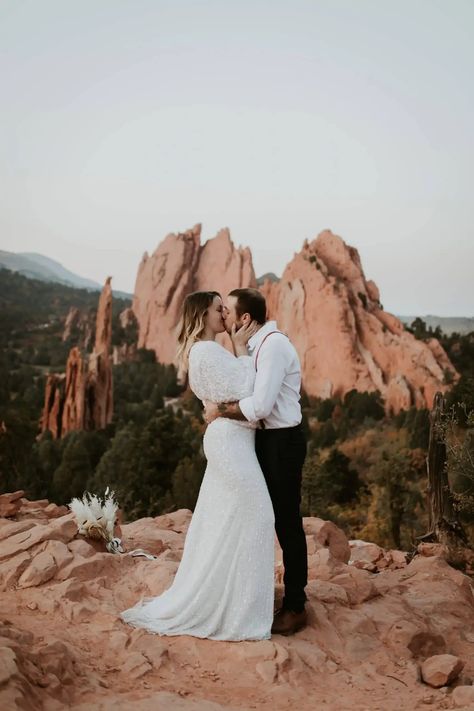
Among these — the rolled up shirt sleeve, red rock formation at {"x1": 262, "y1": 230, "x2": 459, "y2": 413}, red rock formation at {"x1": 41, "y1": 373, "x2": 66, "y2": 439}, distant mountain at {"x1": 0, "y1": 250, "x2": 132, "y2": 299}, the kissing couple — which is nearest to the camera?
the rolled up shirt sleeve

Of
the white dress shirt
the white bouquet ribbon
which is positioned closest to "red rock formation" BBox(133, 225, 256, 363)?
the white bouquet ribbon

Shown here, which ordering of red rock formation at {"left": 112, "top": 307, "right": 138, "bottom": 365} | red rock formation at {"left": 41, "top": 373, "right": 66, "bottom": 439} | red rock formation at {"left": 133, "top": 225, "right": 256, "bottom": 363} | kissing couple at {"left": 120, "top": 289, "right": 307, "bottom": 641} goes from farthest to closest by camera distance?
red rock formation at {"left": 112, "top": 307, "right": 138, "bottom": 365}
red rock formation at {"left": 133, "top": 225, "right": 256, "bottom": 363}
red rock formation at {"left": 41, "top": 373, "right": 66, "bottom": 439}
kissing couple at {"left": 120, "top": 289, "right": 307, "bottom": 641}

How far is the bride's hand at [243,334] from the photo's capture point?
467cm

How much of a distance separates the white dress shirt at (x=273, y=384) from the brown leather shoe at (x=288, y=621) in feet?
4.50

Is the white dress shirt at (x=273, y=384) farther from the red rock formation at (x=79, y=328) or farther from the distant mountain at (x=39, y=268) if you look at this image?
the distant mountain at (x=39, y=268)

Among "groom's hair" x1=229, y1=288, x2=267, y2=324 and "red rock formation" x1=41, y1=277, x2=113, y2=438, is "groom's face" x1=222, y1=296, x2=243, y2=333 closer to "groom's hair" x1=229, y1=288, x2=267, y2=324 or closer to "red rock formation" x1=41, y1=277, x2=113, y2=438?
"groom's hair" x1=229, y1=288, x2=267, y2=324

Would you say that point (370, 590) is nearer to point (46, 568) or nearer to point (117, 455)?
point (46, 568)

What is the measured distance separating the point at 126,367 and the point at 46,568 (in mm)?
63631

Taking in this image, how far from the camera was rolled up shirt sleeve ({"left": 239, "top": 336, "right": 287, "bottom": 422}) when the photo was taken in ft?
14.5

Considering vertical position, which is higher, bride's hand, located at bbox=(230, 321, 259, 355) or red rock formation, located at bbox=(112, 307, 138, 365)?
red rock formation, located at bbox=(112, 307, 138, 365)

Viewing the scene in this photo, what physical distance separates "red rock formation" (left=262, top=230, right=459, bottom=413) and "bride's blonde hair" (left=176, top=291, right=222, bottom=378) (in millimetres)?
44236

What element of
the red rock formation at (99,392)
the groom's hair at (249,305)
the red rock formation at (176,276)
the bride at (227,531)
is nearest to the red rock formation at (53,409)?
the red rock formation at (99,392)

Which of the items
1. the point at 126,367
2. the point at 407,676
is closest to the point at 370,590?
the point at 407,676

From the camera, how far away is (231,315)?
15.6ft
